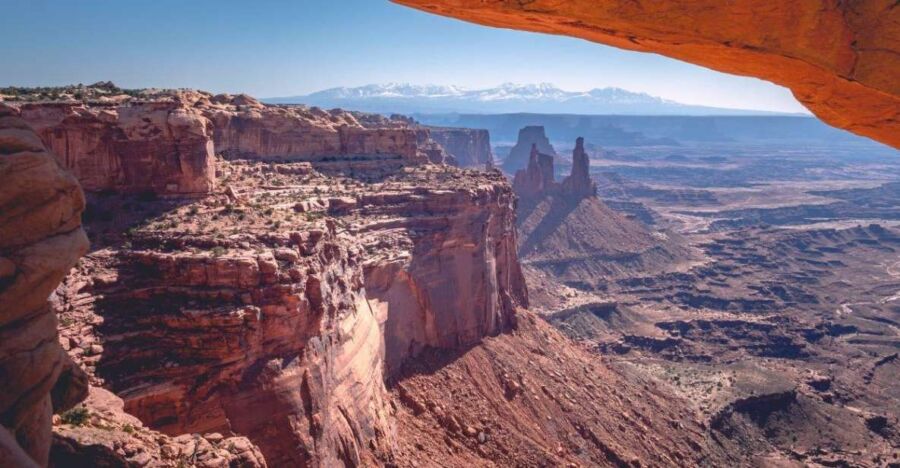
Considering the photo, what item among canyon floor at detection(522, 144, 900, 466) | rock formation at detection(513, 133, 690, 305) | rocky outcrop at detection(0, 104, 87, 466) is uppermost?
rocky outcrop at detection(0, 104, 87, 466)

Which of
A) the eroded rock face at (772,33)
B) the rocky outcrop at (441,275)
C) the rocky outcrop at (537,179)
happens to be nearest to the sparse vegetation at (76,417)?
the eroded rock face at (772,33)

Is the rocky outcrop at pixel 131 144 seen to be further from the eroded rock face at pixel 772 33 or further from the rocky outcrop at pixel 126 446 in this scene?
the eroded rock face at pixel 772 33

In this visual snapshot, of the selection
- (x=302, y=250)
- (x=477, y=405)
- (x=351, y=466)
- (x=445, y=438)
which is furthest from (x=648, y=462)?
(x=302, y=250)

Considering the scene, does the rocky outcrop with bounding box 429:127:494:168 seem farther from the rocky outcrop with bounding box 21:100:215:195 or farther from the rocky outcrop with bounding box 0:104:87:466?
the rocky outcrop with bounding box 0:104:87:466

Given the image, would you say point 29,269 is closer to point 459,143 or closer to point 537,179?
point 537,179

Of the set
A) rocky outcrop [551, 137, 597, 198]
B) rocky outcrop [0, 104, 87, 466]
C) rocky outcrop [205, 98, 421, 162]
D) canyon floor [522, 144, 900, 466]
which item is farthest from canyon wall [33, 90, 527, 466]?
rocky outcrop [551, 137, 597, 198]
